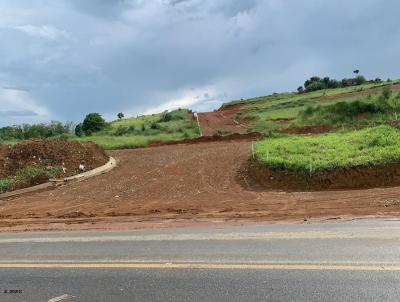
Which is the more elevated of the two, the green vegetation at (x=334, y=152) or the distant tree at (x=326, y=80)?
the distant tree at (x=326, y=80)

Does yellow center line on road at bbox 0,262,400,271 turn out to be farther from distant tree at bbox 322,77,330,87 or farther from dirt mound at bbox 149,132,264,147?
distant tree at bbox 322,77,330,87

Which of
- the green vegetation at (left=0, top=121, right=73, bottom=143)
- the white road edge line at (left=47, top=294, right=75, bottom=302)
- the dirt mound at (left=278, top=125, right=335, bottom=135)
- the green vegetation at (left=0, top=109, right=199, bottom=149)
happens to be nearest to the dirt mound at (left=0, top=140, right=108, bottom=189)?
the green vegetation at (left=0, top=109, right=199, bottom=149)

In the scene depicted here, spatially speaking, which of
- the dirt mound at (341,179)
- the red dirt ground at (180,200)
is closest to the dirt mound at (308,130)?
the red dirt ground at (180,200)

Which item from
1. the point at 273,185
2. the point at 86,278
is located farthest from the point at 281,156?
the point at 86,278

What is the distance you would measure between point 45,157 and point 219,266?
1818 centimetres

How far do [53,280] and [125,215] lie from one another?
7506mm

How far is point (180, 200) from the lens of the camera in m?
16.3

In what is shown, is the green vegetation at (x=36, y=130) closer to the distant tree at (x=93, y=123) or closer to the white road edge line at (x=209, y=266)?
the distant tree at (x=93, y=123)

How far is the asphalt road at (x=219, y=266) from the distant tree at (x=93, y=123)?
157ft

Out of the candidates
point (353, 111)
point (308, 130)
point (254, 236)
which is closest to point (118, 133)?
point (308, 130)

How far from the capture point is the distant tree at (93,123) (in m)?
56.7

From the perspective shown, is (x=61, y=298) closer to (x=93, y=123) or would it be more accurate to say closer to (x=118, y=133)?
(x=118, y=133)

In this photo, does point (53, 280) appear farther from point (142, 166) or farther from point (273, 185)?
point (142, 166)

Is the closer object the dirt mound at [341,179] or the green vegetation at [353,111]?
the dirt mound at [341,179]
